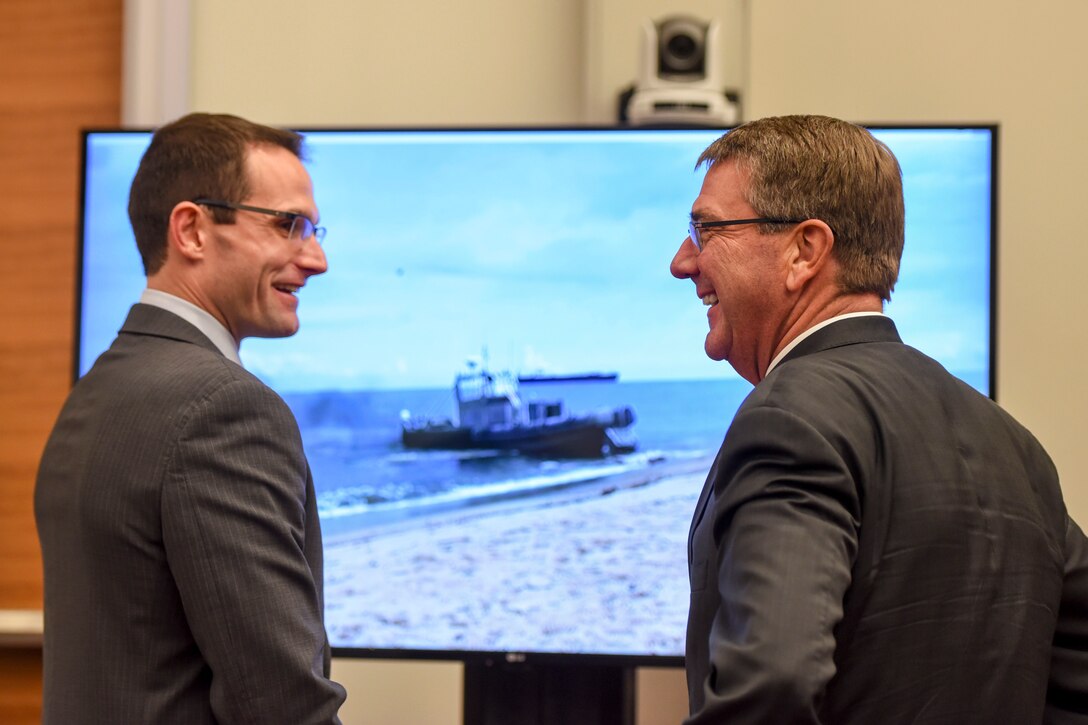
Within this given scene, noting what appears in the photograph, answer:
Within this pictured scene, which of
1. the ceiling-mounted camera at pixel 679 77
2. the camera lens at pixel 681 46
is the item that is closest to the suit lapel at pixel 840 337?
the ceiling-mounted camera at pixel 679 77

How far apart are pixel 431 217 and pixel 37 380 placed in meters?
1.54

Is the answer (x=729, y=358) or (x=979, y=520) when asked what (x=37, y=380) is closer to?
(x=729, y=358)

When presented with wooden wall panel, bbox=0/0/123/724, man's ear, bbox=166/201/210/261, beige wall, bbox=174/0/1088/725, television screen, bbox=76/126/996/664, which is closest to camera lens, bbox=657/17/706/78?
beige wall, bbox=174/0/1088/725

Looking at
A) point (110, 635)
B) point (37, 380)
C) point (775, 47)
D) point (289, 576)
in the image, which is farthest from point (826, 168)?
point (37, 380)

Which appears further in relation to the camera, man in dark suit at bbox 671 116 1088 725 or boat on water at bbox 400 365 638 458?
boat on water at bbox 400 365 638 458

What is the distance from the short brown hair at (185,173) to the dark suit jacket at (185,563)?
36 centimetres

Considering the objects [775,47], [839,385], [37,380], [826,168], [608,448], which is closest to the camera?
[839,385]

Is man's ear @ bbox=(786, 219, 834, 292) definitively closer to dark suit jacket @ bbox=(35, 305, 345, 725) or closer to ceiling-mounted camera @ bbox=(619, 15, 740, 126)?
dark suit jacket @ bbox=(35, 305, 345, 725)

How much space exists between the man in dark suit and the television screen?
1175 mm

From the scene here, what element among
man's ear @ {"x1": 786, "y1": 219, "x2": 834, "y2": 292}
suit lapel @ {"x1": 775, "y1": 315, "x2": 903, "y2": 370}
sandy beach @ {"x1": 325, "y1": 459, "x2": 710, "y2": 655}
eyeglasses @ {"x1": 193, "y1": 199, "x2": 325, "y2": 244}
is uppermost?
eyeglasses @ {"x1": 193, "y1": 199, "x2": 325, "y2": 244}

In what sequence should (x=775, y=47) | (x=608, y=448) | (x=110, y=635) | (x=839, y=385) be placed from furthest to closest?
(x=775, y=47), (x=608, y=448), (x=110, y=635), (x=839, y=385)

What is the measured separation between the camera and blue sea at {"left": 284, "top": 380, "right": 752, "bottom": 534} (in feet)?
8.41

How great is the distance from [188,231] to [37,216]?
1876 mm

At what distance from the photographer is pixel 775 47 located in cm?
296
